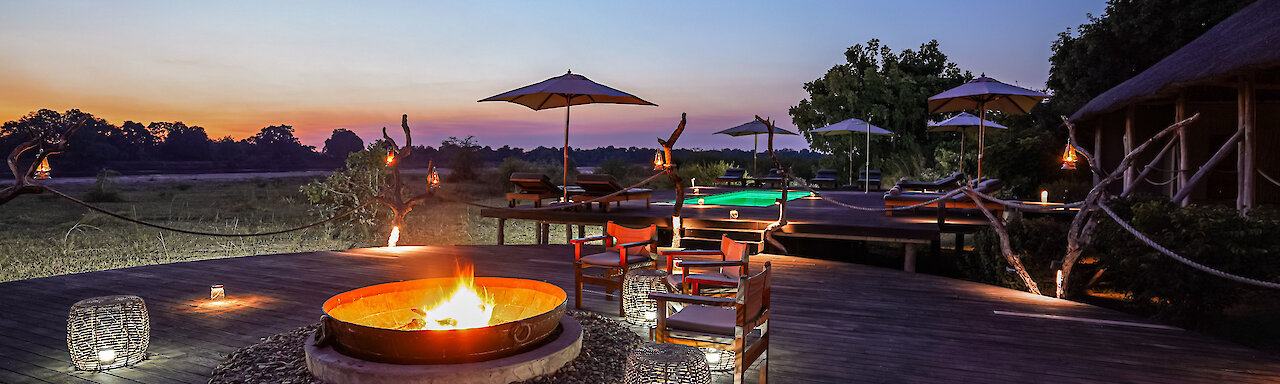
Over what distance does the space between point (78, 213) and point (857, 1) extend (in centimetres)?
2410

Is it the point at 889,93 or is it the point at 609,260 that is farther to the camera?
the point at 889,93

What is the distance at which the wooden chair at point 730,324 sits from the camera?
9.52 ft

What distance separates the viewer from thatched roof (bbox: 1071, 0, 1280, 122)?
26.0 ft

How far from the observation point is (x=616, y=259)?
497 centimetres

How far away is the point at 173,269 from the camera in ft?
20.7

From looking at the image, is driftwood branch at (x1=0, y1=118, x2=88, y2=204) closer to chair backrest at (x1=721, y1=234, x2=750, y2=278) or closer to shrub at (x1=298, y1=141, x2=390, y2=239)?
chair backrest at (x1=721, y1=234, x2=750, y2=278)

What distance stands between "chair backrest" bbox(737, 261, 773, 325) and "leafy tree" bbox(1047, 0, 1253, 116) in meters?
17.0

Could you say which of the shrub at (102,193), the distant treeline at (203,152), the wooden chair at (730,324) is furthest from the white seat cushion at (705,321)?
the shrub at (102,193)

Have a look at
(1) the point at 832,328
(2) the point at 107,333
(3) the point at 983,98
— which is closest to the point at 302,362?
(2) the point at 107,333

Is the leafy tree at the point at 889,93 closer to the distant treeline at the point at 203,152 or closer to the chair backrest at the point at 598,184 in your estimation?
the distant treeline at the point at 203,152

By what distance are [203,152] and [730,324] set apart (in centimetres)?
4333

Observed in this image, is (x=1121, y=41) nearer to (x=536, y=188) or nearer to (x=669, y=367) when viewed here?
(x=536, y=188)

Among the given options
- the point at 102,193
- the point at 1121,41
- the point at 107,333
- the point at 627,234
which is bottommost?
the point at 102,193

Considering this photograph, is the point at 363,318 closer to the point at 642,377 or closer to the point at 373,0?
the point at 642,377
